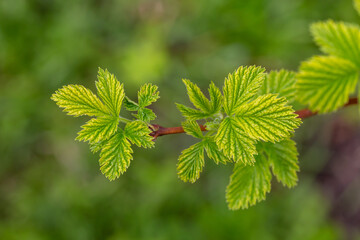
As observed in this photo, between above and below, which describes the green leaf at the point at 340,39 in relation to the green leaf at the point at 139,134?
below

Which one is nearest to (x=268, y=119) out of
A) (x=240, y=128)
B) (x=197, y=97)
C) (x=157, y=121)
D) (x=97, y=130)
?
(x=240, y=128)

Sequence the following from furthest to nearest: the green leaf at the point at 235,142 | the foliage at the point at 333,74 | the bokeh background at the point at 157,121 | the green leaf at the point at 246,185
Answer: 1. the bokeh background at the point at 157,121
2. the foliage at the point at 333,74
3. the green leaf at the point at 246,185
4. the green leaf at the point at 235,142

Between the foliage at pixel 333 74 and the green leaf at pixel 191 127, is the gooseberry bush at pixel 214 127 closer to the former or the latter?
the green leaf at pixel 191 127

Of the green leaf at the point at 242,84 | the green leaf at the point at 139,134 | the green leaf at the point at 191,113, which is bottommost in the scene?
the green leaf at the point at 242,84

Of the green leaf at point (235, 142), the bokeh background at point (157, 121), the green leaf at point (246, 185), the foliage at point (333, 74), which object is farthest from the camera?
the bokeh background at point (157, 121)

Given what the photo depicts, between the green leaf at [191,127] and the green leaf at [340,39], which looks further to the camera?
the green leaf at [340,39]

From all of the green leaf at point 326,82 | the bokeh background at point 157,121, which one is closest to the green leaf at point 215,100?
the green leaf at point 326,82

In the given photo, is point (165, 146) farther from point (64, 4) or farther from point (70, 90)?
point (70, 90)
